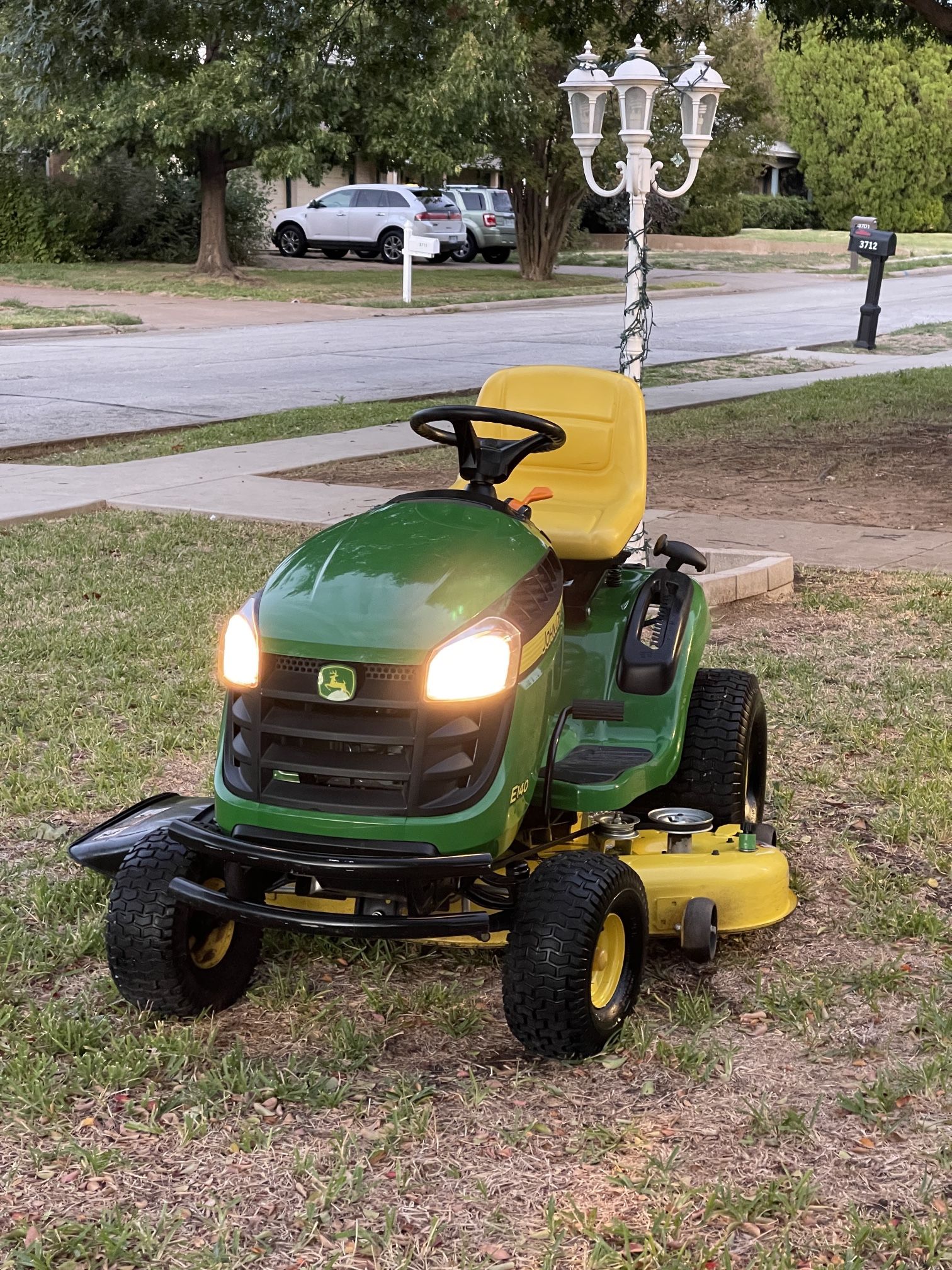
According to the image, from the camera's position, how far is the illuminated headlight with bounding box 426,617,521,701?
3.18m

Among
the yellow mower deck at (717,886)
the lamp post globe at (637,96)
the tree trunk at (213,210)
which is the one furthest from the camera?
the tree trunk at (213,210)

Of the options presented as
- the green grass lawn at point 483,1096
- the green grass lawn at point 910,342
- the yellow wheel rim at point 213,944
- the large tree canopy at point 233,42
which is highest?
the large tree canopy at point 233,42

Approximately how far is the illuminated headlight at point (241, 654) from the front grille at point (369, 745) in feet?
0.12

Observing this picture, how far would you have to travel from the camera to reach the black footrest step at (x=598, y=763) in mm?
3598

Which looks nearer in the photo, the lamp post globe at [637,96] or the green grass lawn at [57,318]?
the lamp post globe at [637,96]

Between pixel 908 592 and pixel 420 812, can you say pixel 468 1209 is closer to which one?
pixel 420 812

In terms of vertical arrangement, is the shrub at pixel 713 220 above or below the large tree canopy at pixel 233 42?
below

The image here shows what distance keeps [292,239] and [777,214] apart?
79.4 ft

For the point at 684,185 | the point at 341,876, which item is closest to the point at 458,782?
the point at 341,876

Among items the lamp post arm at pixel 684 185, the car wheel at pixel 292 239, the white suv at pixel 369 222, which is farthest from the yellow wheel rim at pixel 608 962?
the car wheel at pixel 292 239

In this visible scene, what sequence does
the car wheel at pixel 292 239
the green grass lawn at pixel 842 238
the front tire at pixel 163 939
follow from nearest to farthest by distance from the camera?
the front tire at pixel 163 939
the car wheel at pixel 292 239
the green grass lawn at pixel 842 238

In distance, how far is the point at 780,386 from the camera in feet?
51.9

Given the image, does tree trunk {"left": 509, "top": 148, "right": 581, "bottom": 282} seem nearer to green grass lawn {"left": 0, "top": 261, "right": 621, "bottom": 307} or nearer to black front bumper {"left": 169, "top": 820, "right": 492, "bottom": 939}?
green grass lawn {"left": 0, "top": 261, "right": 621, "bottom": 307}

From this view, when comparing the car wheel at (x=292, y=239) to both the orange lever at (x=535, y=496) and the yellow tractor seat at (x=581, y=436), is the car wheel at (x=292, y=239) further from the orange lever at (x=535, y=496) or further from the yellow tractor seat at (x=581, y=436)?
the orange lever at (x=535, y=496)
